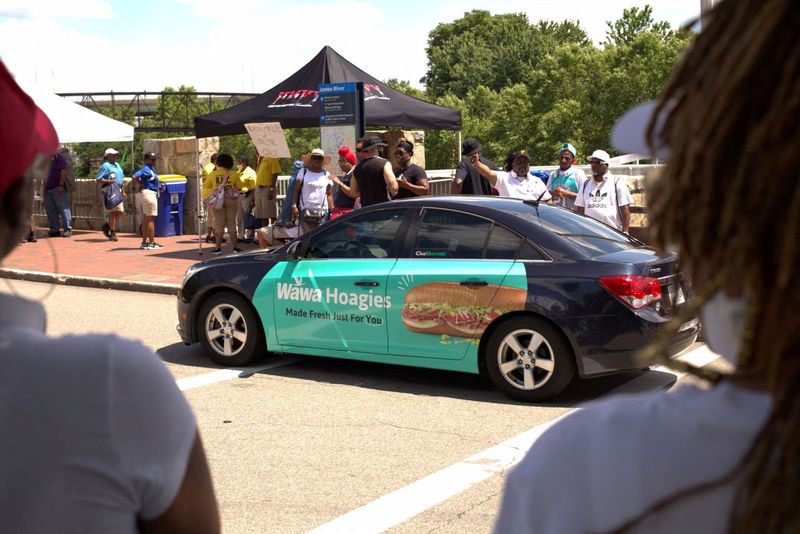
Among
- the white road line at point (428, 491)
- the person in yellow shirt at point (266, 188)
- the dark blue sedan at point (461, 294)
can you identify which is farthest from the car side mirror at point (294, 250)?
the person in yellow shirt at point (266, 188)

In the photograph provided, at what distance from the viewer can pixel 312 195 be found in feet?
45.6

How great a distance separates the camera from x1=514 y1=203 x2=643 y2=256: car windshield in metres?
7.77

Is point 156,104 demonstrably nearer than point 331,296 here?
No

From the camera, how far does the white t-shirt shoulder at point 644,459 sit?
106 centimetres

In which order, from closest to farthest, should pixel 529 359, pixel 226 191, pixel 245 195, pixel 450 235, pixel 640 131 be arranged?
1. pixel 640 131
2. pixel 529 359
3. pixel 450 235
4. pixel 226 191
5. pixel 245 195

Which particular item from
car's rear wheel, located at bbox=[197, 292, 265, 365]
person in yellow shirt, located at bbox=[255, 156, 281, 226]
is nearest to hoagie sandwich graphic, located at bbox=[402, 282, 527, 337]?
car's rear wheel, located at bbox=[197, 292, 265, 365]

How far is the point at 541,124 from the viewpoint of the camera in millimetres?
67750

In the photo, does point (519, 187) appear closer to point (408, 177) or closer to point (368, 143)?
point (408, 177)

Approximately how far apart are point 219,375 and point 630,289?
141 inches

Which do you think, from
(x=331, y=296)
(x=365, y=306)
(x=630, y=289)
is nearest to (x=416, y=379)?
(x=365, y=306)

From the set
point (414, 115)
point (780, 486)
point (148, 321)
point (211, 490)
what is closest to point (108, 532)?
point (211, 490)

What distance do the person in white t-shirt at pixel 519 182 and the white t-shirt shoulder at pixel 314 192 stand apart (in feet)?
8.19

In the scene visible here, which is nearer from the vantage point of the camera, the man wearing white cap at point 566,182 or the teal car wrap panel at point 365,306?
the teal car wrap panel at point 365,306

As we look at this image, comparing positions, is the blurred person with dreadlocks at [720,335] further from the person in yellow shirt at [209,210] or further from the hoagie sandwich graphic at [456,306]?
the person in yellow shirt at [209,210]
